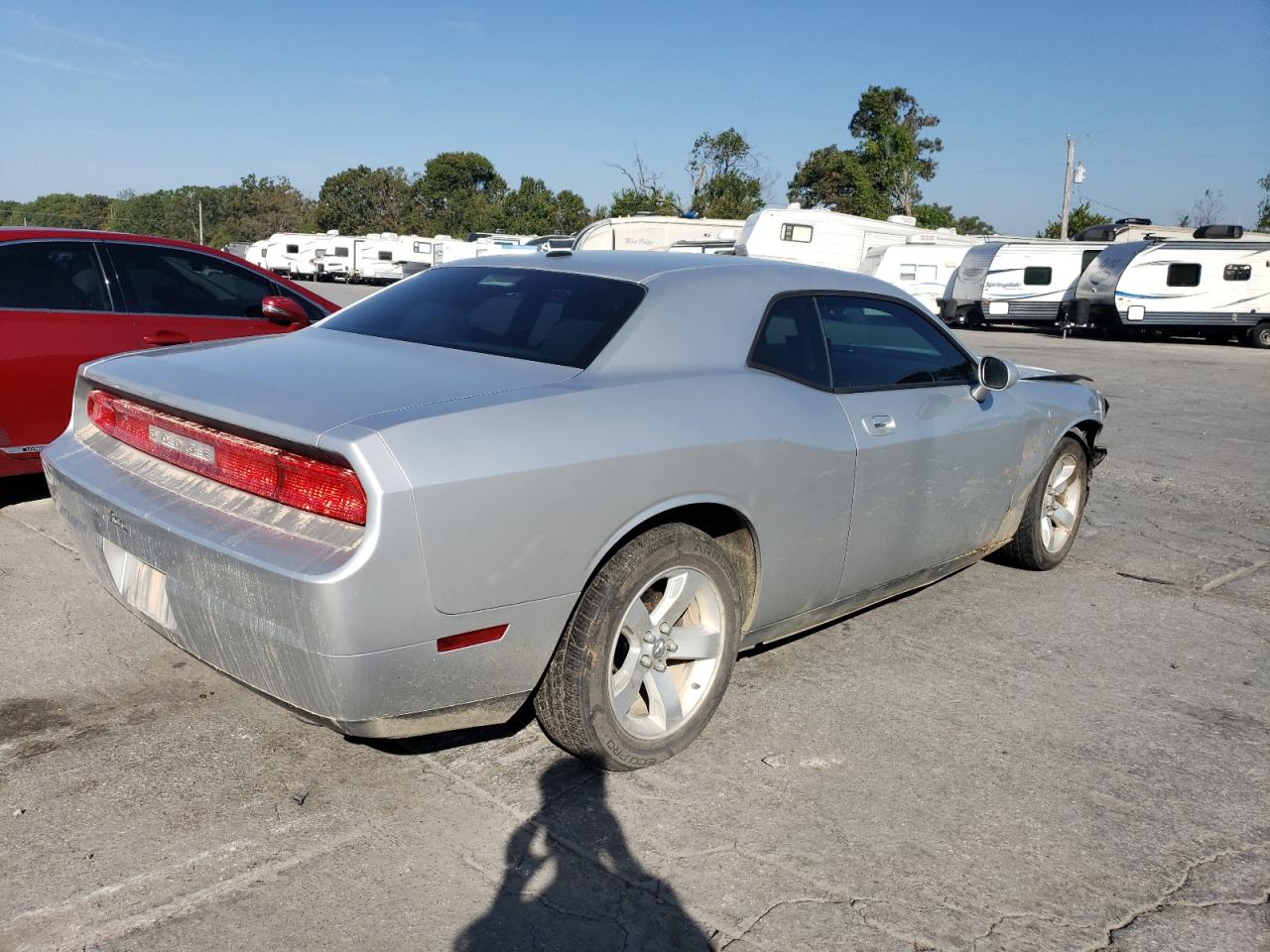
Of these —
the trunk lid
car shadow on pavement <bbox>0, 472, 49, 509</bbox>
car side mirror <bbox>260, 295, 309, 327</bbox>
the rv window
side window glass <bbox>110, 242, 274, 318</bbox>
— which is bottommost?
car shadow on pavement <bbox>0, 472, 49, 509</bbox>

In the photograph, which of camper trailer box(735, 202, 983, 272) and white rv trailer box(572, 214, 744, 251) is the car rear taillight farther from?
white rv trailer box(572, 214, 744, 251)

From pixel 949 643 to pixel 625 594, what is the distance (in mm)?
1927

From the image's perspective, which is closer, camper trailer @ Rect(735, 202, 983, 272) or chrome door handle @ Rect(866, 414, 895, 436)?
chrome door handle @ Rect(866, 414, 895, 436)

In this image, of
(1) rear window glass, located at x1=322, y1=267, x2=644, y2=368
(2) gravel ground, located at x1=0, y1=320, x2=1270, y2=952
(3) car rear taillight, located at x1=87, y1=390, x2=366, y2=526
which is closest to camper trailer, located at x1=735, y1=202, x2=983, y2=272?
(1) rear window glass, located at x1=322, y1=267, x2=644, y2=368

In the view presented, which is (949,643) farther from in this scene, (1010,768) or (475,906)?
(475,906)

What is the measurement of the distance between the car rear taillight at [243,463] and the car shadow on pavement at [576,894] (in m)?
0.94

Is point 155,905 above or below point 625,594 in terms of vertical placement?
below

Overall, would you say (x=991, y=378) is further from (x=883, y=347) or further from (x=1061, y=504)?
(x=1061, y=504)

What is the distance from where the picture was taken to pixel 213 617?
270cm

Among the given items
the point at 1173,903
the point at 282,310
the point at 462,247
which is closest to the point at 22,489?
the point at 282,310

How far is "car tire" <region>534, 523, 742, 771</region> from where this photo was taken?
289 cm

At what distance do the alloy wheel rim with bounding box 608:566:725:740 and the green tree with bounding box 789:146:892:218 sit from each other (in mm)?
59058

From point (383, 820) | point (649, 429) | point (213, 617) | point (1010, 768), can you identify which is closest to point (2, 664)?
point (213, 617)

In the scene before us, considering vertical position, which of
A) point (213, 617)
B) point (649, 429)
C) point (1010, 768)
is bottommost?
point (1010, 768)
